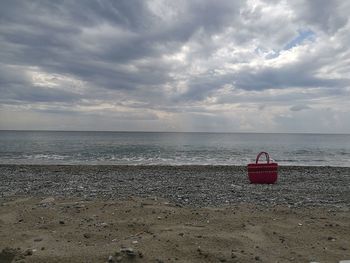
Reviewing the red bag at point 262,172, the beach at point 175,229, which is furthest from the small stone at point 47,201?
the red bag at point 262,172

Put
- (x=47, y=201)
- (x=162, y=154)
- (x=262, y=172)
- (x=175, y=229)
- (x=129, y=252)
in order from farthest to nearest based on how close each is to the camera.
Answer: (x=162, y=154) → (x=262, y=172) → (x=47, y=201) → (x=175, y=229) → (x=129, y=252)

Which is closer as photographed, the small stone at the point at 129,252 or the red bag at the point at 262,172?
the small stone at the point at 129,252

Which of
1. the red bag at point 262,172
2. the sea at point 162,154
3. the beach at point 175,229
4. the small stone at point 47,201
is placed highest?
the red bag at point 262,172

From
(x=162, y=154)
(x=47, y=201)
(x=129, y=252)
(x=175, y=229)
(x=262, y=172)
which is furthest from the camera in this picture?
(x=162, y=154)

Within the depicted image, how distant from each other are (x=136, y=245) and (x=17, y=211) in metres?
3.86

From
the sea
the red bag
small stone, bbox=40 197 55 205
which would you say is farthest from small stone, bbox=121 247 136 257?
the sea

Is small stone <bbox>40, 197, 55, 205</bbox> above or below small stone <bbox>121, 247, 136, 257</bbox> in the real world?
below

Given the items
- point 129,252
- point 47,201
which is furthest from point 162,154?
point 129,252

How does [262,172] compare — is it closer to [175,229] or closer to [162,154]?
[175,229]

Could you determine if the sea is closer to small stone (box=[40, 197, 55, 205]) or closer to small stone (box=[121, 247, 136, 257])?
small stone (box=[40, 197, 55, 205])

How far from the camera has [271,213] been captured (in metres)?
7.43

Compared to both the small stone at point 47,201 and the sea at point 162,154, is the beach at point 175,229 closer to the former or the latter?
the small stone at point 47,201

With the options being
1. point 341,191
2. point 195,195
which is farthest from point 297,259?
point 341,191

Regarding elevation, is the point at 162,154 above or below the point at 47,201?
below
